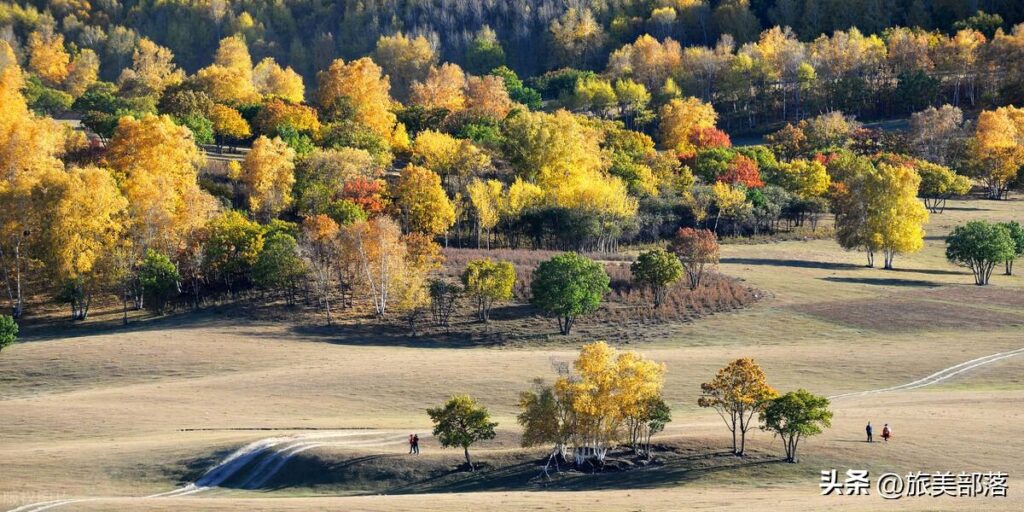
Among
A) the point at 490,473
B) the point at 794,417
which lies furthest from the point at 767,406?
the point at 490,473

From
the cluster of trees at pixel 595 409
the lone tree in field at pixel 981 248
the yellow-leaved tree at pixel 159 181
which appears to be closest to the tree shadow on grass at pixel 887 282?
the lone tree in field at pixel 981 248

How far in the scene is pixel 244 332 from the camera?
119125 mm

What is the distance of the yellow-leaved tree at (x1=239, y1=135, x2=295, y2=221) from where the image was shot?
148500mm

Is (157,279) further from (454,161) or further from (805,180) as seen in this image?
(805,180)

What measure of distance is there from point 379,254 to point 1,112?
6135cm

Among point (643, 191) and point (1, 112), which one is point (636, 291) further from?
point (1, 112)

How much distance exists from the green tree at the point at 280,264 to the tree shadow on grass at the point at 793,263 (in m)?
44.7

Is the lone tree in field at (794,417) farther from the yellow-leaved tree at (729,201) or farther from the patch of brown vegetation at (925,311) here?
the yellow-leaved tree at (729,201)

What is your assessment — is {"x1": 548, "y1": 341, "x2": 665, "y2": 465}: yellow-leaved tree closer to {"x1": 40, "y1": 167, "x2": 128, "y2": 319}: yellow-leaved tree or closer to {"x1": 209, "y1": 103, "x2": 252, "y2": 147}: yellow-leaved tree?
{"x1": 40, "y1": 167, "x2": 128, "y2": 319}: yellow-leaved tree

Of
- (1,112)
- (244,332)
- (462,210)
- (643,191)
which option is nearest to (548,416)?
(244,332)

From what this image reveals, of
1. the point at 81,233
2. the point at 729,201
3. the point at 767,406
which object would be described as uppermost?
the point at 729,201

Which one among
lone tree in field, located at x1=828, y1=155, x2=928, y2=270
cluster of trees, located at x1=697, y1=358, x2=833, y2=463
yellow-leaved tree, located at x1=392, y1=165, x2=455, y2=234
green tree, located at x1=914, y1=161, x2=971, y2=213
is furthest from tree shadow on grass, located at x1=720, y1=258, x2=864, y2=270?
cluster of trees, located at x1=697, y1=358, x2=833, y2=463

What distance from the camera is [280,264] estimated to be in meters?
126

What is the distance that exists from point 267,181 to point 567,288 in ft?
151
